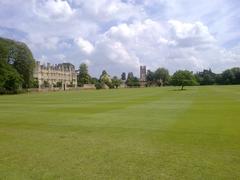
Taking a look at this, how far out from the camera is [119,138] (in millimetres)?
12102

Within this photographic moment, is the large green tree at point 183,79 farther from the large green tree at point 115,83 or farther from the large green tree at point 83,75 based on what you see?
the large green tree at point 115,83

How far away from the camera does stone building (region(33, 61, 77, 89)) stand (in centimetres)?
14893

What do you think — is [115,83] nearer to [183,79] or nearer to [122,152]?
[183,79]

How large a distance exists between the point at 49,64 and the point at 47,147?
518 ft

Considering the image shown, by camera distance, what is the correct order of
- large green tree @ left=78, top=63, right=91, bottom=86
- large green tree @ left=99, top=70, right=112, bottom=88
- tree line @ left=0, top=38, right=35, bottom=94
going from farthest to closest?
large green tree @ left=99, top=70, right=112, bottom=88, large green tree @ left=78, top=63, right=91, bottom=86, tree line @ left=0, top=38, right=35, bottom=94

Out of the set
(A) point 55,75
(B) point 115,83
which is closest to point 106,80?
(B) point 115,83

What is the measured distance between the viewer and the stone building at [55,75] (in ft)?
489

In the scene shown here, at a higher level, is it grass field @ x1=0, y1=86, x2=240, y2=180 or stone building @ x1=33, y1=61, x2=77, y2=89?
stone building @ x1=33, y1=61, x2=77, y2=89

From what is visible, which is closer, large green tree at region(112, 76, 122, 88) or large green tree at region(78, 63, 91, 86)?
large green tree at region(78, 63, 91, 86)

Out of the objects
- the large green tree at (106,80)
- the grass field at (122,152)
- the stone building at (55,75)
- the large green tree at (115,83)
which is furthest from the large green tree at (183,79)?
the grass field at (122,152)

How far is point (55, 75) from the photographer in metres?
168

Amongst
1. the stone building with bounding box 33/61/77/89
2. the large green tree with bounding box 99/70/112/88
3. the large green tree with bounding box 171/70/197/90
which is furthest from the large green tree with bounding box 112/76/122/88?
the large green tree with bounding box 171/70/197/90

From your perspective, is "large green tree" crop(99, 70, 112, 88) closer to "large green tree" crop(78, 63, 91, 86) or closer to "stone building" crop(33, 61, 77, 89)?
"large green tree" crop(78, 63, 91, 86)

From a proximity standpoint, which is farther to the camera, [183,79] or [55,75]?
[55,75]
